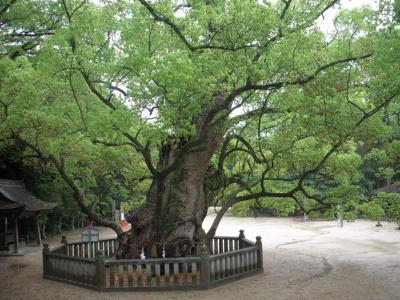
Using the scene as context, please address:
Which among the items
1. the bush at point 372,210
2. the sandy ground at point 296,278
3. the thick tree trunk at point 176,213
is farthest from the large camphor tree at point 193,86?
the sandy ground at point 296,278

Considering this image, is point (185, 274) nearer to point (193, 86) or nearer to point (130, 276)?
point (130, 276)

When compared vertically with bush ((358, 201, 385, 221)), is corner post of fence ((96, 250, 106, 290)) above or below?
below

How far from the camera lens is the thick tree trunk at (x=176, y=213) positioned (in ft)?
44.3

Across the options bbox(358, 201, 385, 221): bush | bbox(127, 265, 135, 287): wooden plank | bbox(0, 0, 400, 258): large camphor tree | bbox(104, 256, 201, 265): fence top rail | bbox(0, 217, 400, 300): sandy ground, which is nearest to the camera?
bbox(0, 0, 400, 258): large camphor tree

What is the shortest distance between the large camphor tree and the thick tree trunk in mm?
36

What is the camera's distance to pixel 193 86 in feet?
30.1

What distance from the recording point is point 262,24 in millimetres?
→ 9062

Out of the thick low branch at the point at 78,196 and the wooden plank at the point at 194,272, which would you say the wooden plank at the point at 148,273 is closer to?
the wooden plank at the point at 194,272

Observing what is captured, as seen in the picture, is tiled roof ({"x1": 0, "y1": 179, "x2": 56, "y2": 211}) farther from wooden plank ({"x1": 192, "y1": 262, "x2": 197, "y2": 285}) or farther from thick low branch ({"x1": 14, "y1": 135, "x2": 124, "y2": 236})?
wooden plank ({"x1": 192, "y1": 262, "x2": 197, "y2": 285})

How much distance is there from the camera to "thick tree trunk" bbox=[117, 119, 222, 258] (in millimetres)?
13508

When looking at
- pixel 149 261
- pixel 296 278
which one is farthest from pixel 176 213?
pixel 296 278

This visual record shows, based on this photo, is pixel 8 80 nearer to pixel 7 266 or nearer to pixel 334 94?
pixel 7 266

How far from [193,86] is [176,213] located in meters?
5.77

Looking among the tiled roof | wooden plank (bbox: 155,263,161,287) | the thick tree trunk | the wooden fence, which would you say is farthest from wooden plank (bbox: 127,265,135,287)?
the tiled roof
